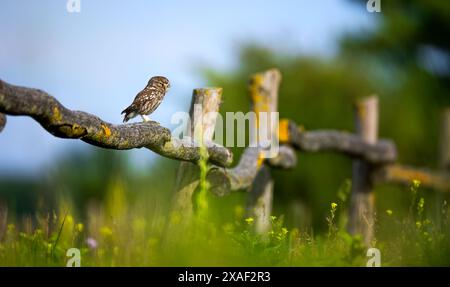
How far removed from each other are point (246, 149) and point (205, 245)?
2824mm

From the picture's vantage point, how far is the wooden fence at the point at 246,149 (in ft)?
13.2

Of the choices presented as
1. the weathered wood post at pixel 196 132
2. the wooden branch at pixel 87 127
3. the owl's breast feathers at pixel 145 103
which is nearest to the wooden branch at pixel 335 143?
the weathered wood post at pixel 196 132

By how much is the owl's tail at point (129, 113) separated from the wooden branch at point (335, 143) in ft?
8.96

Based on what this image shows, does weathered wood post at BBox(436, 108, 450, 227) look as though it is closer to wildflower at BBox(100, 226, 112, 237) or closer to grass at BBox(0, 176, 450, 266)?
grass at BBox(0, 176, 450, 266)

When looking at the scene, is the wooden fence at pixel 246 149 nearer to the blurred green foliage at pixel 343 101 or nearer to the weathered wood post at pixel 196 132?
the weathered wood post at pixel 196 132

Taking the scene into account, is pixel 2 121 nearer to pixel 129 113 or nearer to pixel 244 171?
pixel 129 113

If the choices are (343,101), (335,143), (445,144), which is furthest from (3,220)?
(343,101)

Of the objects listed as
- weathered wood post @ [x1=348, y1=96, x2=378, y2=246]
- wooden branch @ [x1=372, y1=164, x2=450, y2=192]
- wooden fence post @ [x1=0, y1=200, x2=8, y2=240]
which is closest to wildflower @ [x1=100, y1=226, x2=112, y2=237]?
wooden fence post @ [x1=0, y1=200, x2=8, y2=240]

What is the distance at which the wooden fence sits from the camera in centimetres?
403

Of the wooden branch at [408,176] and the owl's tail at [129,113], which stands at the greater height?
the wooden branch at [408,176]

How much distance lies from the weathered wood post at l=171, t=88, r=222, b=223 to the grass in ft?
1.80

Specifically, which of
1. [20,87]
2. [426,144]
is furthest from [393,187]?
[20,87]

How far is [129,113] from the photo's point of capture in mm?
5242
